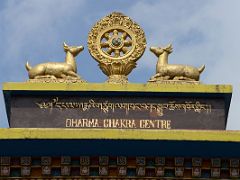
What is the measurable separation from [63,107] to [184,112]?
2.64 meters

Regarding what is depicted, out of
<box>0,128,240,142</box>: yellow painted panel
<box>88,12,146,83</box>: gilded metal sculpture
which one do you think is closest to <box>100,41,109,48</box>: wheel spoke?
<box>88,12,146,83</box>: gilded metal sculpture

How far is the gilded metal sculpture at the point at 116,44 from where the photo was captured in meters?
19.4

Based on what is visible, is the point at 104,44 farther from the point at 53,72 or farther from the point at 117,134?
the point at 117,134

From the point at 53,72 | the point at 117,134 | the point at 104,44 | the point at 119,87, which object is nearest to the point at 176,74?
the point at 119,87

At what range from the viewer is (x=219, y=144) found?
1748cm

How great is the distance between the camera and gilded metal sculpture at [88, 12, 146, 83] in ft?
63.7

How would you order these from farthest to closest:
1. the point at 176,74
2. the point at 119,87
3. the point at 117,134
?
the point at 176,74
the point at 119,87
the point at 117,134

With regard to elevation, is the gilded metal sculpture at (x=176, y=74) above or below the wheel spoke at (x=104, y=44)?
below

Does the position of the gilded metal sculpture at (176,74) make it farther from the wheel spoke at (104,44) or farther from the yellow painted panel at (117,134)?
the yellow painted panel at (117,134)

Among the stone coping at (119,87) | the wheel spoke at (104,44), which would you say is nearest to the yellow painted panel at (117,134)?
the stone coping at (119,87)

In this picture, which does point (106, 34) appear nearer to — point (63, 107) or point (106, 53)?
point (106, 53)

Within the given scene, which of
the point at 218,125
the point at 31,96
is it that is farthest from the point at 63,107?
the point at 218,125

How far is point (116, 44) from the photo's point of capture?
770 inches

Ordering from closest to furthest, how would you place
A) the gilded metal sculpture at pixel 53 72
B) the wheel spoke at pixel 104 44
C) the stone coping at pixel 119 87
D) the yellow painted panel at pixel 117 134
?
the yellow painted panel at pixel 117 134 < the stone coping at pixel 119 87 < the gilded metal sculpture at pixel 53 72 < the wheel spoke at pixel 104 44
